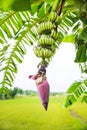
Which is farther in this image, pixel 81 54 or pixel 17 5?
pixel 81 54

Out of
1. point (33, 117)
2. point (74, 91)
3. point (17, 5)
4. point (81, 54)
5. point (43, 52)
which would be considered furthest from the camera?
point (33, 117)

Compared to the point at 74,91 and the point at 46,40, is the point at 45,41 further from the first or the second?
the point at 74,91

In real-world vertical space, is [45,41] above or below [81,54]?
above

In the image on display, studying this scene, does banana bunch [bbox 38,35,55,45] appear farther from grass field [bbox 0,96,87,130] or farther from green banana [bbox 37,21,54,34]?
grass field [bbox 0,96,87,130]

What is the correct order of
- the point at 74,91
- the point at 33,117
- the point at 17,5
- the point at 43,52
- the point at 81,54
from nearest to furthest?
the point at 43,52, the point at 17,5, the point at 81,54, the point at 74,91, the point at 33,117

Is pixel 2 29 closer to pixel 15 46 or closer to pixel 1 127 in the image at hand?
pixel 15 46

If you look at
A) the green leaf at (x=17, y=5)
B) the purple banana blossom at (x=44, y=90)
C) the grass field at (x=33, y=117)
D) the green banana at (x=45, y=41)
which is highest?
the green leaf at (x=17, y=5)

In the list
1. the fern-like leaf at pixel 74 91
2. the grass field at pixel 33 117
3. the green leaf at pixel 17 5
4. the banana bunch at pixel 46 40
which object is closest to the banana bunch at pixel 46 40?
the banana bunch at pixel 46 40

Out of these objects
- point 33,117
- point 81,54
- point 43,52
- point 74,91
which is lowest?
point 33,117

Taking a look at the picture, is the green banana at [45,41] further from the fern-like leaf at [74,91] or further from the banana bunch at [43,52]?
the fern-like leaf at [74,91]

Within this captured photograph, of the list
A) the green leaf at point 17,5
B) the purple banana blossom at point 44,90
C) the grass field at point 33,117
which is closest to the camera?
the purple banana blossom at point 44,90

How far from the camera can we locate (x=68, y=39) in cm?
131

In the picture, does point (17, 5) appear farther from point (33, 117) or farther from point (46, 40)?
point (33, 117)

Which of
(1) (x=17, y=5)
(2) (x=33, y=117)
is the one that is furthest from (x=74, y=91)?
(2) (x=33, y=117)
